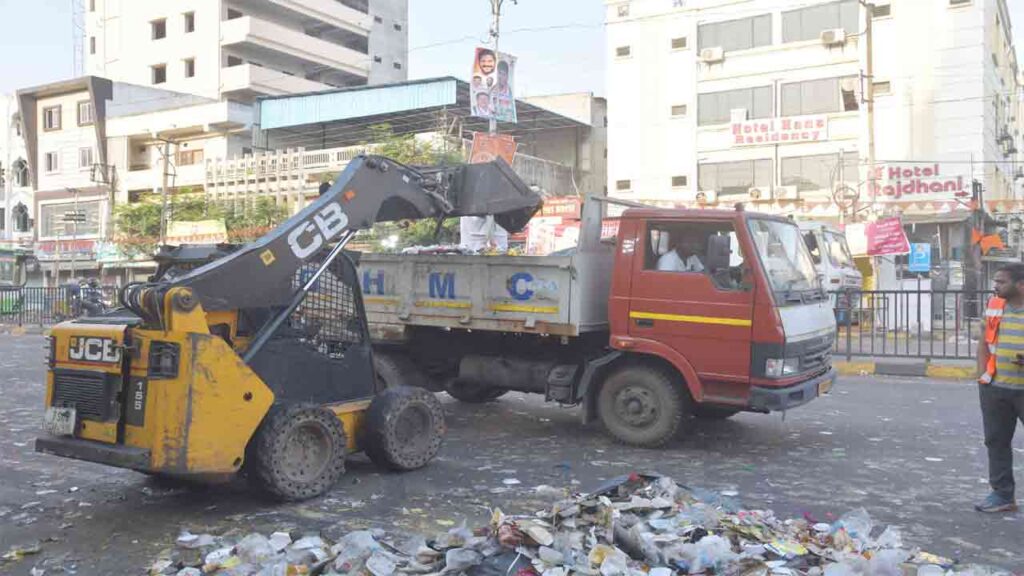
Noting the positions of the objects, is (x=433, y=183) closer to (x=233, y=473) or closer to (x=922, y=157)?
(x=233, y=473)

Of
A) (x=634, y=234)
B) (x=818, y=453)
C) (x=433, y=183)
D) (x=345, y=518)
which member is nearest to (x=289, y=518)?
(x=345, y=518)

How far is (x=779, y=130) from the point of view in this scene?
29.3m

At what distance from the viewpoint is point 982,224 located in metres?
26.0

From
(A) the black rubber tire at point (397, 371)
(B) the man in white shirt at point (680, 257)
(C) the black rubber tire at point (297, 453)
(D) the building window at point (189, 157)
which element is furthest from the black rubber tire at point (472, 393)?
(D) the building window at point (189, 157)

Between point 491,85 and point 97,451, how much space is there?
1214 centimetres

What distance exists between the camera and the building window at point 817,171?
27859 mm

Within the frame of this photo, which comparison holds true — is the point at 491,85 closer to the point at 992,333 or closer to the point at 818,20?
the point at 992,333

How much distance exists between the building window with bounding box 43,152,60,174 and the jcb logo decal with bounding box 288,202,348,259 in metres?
42.9

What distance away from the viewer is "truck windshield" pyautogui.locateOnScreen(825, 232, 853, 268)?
776 inches

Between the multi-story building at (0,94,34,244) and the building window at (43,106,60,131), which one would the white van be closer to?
the building window at (43,106,60,131)

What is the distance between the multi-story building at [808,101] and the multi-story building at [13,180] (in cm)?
3216

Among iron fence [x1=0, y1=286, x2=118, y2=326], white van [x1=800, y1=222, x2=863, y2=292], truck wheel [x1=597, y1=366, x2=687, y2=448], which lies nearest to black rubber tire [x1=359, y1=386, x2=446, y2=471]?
truck wheel [x1=597, y1=366, x2=687, y2=448]

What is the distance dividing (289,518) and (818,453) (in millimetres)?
4757

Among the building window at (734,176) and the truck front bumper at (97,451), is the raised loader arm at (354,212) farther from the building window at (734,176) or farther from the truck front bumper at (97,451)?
the building window at (734,176)
